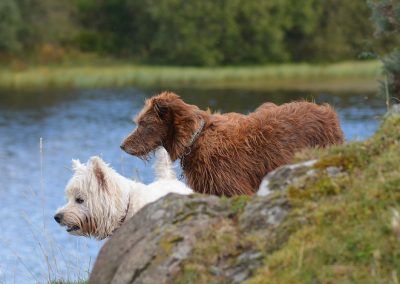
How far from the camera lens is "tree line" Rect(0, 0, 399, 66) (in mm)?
80062

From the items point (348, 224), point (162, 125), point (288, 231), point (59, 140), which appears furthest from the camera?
point (59, 140)

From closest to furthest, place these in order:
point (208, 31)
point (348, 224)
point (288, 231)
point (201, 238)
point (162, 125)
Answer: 1. point (348, 224)
2. point (288, 231)
3. point (201, 238)
4. point (162, 125)
5. point (208, 31)

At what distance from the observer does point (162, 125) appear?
29.5 ft

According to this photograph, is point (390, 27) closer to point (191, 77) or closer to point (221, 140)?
point (221, 140)

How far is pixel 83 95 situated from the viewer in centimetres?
5206

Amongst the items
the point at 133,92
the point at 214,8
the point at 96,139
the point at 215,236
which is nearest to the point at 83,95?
the point at 133,92

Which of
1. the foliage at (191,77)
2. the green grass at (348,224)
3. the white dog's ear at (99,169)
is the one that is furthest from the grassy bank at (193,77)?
the green grass at (348,224)

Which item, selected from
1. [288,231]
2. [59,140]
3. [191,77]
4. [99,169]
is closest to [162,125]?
[99,169]

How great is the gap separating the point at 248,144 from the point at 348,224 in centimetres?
402

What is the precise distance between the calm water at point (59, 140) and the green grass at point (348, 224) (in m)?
4.23

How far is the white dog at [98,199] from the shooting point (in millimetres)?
7887

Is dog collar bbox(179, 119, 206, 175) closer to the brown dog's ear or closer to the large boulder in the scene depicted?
the brown dog's ear

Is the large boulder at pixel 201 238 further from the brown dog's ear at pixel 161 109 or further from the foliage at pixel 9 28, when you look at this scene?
the foliage at pixel 9 28

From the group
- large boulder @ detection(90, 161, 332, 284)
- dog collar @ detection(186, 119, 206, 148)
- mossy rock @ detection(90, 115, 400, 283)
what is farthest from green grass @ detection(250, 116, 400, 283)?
dog collar @ detection(186, 119, 206, 148)
